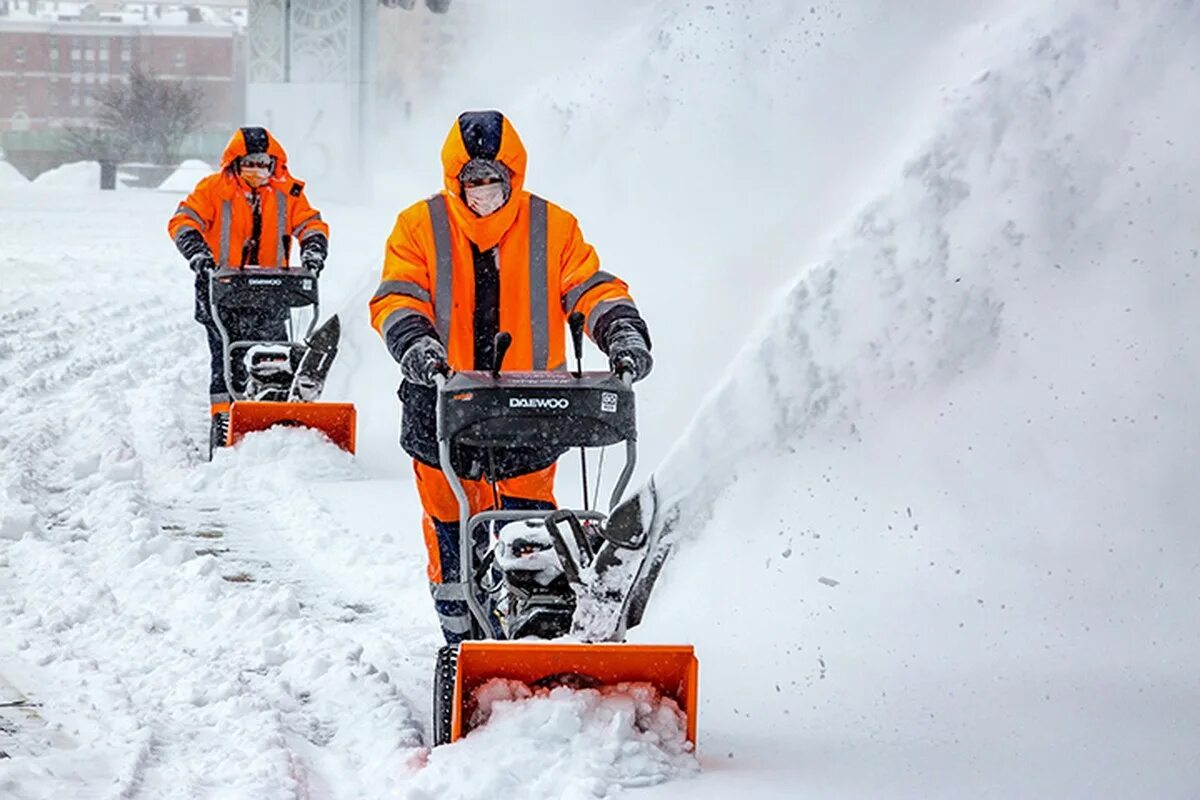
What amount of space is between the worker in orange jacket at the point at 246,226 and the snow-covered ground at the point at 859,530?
1.21 meters

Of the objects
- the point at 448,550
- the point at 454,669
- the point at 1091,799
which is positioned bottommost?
the point at 1091,799

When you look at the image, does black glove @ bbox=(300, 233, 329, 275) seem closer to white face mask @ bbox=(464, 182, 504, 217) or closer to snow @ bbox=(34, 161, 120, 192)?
white face mask @ bbox=(464, 182, 504, 217)

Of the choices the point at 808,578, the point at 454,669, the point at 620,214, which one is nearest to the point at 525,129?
the point at 620,214

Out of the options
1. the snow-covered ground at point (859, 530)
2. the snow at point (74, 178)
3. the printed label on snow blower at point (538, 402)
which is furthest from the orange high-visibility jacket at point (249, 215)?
the snow at point (74, 178)

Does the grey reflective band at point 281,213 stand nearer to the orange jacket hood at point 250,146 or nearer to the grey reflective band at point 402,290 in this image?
the orange jacket hood at point 250,146

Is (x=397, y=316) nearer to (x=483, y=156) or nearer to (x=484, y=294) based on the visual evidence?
(x=484, y=294)

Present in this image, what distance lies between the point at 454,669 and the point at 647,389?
4.57 meters

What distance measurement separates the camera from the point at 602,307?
14.9 feet

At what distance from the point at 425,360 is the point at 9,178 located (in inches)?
1660

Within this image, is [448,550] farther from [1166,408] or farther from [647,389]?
[647,389]

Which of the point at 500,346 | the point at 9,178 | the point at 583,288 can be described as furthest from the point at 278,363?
the point at 9,178

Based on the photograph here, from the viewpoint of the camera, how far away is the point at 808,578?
5.52 metres

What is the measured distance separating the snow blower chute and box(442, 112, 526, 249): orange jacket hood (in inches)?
185

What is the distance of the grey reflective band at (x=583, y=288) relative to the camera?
15.2 ft
